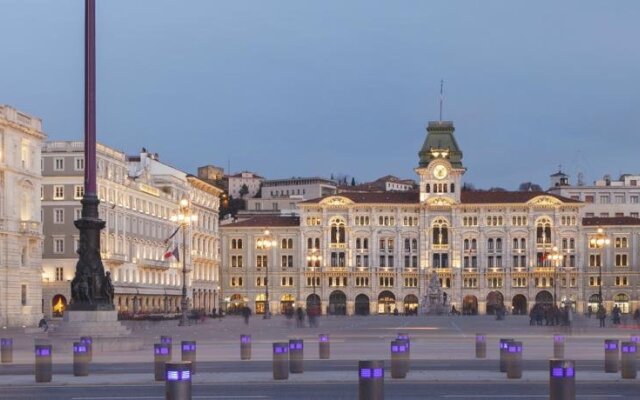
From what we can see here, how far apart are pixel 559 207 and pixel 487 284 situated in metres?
13.9

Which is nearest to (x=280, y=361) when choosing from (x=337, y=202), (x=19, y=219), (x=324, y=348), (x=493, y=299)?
(x=324, y=348)

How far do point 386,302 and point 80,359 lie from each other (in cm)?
13987

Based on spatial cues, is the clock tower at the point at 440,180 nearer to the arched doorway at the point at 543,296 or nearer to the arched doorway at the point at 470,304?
the arched doorway at the point at 470,304

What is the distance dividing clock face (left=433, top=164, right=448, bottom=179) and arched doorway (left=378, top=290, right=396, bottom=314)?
1680 centimetres

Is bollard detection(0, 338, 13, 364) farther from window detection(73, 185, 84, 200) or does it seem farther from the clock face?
the clock face

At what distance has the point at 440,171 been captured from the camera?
6585 inches

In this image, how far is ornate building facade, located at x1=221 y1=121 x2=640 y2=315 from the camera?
166m

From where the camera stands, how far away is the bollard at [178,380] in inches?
634

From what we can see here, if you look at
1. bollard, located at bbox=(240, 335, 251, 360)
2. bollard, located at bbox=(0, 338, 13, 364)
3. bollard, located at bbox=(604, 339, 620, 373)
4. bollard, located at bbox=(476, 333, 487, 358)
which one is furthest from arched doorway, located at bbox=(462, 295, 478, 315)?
bollard, located at bbox=(604, 339, 620, 373)

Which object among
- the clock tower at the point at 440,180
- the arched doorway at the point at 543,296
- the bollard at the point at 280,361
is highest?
the clock tower at the point at 440,180

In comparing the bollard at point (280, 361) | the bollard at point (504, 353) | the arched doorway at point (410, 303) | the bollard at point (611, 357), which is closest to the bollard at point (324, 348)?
the bollard at point (504, 353)

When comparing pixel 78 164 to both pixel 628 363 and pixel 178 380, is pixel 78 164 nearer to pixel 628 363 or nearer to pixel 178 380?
pixel 628 363

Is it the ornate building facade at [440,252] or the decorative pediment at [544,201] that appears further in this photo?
the ornate building facade at [440,252]

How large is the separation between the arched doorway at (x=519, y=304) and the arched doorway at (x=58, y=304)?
7885 cm
